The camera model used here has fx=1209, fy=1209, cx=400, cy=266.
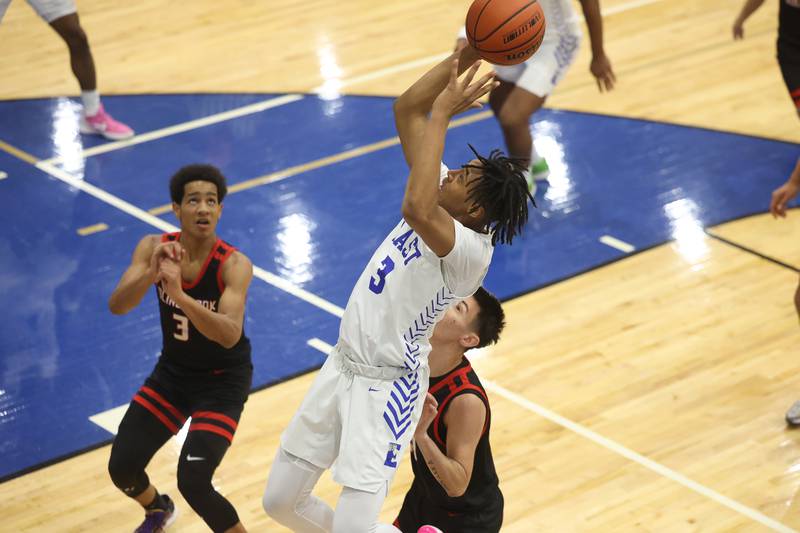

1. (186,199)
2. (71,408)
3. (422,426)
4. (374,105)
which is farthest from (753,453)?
(374,105)

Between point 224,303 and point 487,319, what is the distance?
3.88 ft

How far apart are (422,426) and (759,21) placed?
9115 mm

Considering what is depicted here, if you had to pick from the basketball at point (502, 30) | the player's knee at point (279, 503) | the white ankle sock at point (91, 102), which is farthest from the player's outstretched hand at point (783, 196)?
the white ankle sock at point (91, 102)

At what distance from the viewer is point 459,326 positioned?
4.25 meters

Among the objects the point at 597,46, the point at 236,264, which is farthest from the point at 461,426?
the point at 597,46

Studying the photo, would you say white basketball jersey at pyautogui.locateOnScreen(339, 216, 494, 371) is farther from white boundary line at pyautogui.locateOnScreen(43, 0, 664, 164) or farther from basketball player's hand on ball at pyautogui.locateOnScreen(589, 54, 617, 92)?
white boundary line at pyautogui.locateOnScreen(43, 0, 664, 164)

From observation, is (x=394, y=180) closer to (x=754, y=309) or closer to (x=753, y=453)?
(x=754, y=309)

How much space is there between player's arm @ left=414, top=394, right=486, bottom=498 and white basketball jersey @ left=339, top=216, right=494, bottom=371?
22cm

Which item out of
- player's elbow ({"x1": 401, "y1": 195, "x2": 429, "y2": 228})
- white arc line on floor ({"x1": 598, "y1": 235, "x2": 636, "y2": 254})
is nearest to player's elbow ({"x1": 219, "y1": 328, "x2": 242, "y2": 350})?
player's elbow ({"x1": 401, "y1": 195, "x2": 429, "y2": 228})

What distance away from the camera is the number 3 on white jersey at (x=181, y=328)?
498 cm

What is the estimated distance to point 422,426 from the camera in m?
4.07

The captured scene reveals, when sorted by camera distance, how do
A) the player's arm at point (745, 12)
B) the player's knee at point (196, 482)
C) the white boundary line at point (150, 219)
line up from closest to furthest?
the player's knee at point (196, 482) → the white boundary line at point (150, 219) → the player's arm at point (745, 12)

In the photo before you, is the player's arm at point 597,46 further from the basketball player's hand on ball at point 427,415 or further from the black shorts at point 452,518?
the basketball player's hand on ball at point 427,415

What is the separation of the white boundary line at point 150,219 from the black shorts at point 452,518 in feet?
8.70
